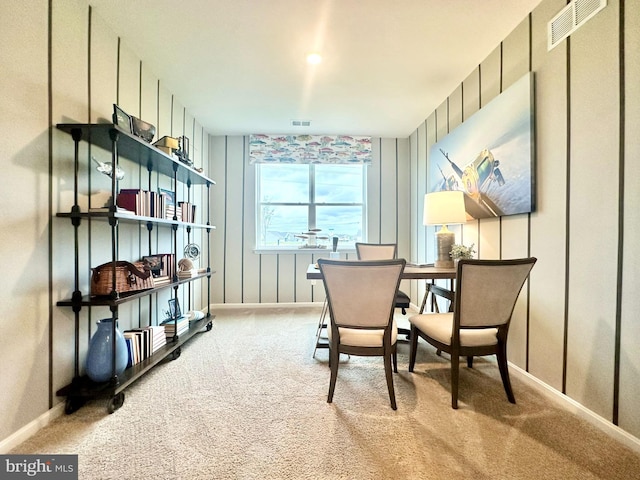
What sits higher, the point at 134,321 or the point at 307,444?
the point at 134,321

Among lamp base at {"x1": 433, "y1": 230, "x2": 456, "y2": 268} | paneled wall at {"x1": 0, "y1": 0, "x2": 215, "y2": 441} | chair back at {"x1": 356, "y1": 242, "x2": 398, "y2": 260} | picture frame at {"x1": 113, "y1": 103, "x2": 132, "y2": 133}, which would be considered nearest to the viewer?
paneled wall at {"x1": 0, "y1": 0, "x2": 215, "y2": 441}

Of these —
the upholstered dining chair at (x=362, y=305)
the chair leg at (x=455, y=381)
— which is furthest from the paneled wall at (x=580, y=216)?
the upholstered dining chair at (x=362, y=305)

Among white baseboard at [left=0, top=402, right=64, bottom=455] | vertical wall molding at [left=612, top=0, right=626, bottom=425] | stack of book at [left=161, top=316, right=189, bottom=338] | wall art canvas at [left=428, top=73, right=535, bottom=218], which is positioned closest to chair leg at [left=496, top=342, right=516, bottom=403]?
vertical wall molding at [left=612, top=0, right=626, bottom=425]

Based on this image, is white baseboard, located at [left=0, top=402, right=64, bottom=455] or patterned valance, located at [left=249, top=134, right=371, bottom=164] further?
patterned valance, located at [left=249, top=134, right=371, bottom=164]

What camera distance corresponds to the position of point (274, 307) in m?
4.10

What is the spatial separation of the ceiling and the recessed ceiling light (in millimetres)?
45

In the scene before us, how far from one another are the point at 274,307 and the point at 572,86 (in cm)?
375

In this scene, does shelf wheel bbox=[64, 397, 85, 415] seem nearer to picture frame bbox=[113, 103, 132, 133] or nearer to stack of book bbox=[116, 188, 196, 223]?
stack of book bbox=[116, 188, 196, 223]

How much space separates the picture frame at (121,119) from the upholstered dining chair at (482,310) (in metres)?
2.21

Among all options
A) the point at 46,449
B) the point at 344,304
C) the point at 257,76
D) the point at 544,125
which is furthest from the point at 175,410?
the point at 544,125

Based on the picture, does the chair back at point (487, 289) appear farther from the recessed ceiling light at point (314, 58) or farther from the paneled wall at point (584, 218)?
the recessed ceiling light at point (314, 58)

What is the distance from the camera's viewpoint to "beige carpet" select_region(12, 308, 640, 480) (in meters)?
1.23

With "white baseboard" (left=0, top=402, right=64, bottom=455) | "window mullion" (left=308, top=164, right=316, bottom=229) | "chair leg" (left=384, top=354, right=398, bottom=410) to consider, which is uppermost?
"window mullion" (left=308, top=164, right=316, bottom=229)

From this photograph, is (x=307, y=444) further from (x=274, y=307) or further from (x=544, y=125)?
(x=274, y=307)
